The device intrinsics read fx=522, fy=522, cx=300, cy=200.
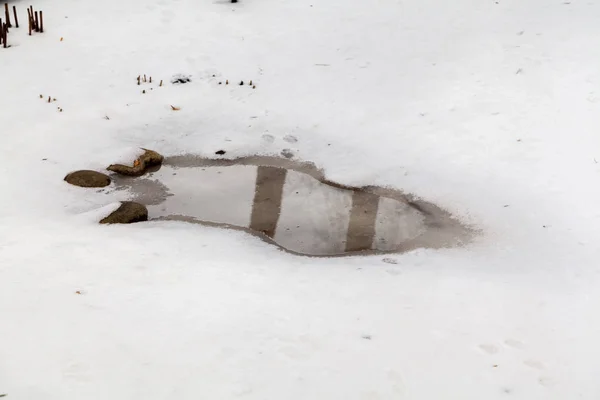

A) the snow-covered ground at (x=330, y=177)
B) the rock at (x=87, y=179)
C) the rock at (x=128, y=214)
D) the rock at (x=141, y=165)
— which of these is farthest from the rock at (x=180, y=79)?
the rock at (x=128, y=214)

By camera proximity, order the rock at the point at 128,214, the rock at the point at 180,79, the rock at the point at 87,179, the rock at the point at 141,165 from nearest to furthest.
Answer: the rock at the point at 128,214, the rock at the point at 87,179, the rock at the point at 141,165, the rock at the point at 180,79

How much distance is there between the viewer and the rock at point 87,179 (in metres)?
6.83

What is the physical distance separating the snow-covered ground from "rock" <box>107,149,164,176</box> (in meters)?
0.24

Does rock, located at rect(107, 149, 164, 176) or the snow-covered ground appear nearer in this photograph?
the snow-covered ground

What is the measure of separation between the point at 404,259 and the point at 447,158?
2431 millimetres

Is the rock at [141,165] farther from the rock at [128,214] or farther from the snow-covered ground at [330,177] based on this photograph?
the rock at [128,214]

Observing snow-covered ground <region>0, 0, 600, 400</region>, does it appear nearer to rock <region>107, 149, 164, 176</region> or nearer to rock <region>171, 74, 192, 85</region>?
rock <region>171, 74, 192, 85</region>

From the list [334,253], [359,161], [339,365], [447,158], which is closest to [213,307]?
[339,365]

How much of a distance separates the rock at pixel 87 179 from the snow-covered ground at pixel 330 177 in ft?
0.59

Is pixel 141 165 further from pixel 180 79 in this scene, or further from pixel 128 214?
pixel 180 79

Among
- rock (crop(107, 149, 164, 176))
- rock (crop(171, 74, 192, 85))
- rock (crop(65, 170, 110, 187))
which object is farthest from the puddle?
rock (crop(171, 74, 192, 85))

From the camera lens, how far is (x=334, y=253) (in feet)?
19.4

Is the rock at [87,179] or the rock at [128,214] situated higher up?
the rock at [87,179]

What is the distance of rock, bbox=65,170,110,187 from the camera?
→ 6.83 meters
